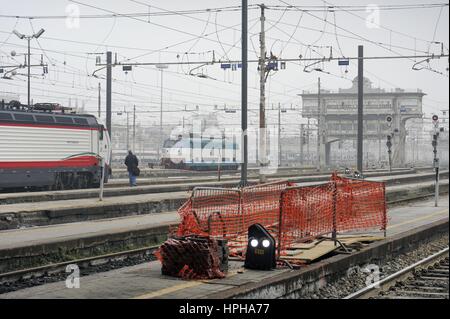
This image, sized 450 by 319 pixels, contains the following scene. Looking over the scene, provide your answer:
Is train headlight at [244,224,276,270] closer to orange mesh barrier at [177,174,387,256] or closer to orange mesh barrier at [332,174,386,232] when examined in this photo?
orange mesh barrier at [177,174,387,256]

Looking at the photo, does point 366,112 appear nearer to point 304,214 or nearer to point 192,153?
point 192,153

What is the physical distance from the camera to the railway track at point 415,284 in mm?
10443

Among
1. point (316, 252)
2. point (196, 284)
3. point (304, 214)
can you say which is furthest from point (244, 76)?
point (196, 284)

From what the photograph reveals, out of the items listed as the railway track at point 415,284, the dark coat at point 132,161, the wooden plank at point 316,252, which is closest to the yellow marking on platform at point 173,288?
the wooden plank at point 316,252

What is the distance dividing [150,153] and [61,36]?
57.6m

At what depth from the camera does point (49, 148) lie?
87.8 ft

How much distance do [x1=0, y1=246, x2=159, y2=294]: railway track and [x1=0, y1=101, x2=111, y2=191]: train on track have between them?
1065cm

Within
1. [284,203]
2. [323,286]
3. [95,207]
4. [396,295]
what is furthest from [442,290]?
[95,207]

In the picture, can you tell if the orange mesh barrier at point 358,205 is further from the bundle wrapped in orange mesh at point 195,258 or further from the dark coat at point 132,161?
the dark coat at point 132,161

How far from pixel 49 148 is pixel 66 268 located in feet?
50.6

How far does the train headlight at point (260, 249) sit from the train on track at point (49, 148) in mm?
14567

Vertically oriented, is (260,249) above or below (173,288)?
above

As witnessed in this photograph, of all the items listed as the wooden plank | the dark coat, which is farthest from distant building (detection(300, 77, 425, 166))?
the wooden plank
